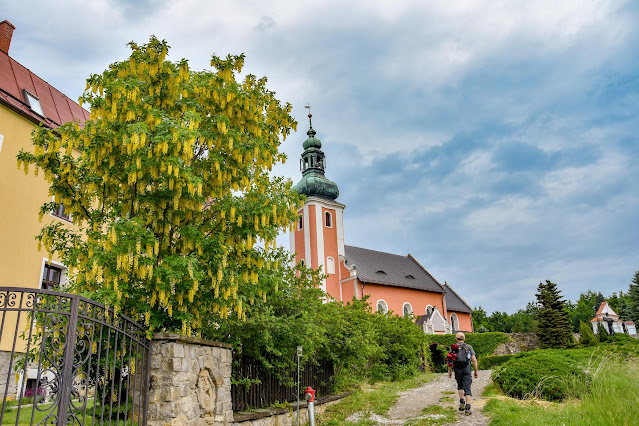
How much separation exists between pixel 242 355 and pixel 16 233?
876cm

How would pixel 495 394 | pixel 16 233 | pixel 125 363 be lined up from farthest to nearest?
Result: pixel 16 233 < pixel 495 394 < pixel 125 363

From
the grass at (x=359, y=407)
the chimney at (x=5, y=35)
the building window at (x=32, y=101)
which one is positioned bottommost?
the grass at (x=359, y=407)

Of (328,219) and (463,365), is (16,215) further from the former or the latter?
(328,219)

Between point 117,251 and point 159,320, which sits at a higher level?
point 117,251

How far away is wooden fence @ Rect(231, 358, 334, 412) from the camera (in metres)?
8.91

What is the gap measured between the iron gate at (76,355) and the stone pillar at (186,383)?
16cm

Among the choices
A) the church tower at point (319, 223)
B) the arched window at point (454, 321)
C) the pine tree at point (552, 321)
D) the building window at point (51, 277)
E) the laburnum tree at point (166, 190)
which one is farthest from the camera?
the arched window at point (454, 321)

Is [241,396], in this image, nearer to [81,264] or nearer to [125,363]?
[125,363]

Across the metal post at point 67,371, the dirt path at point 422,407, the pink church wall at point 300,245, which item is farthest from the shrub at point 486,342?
the metal post at point 67,371

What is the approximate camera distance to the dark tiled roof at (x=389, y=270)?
38281 mm

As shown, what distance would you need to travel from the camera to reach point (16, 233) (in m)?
13.6

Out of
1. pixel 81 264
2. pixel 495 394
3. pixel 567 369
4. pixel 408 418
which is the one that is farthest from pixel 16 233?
pixel 567 369

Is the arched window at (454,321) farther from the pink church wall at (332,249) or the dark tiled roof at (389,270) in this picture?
the pink church wall at (332,249)

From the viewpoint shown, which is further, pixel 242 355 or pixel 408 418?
pixel 408 418
